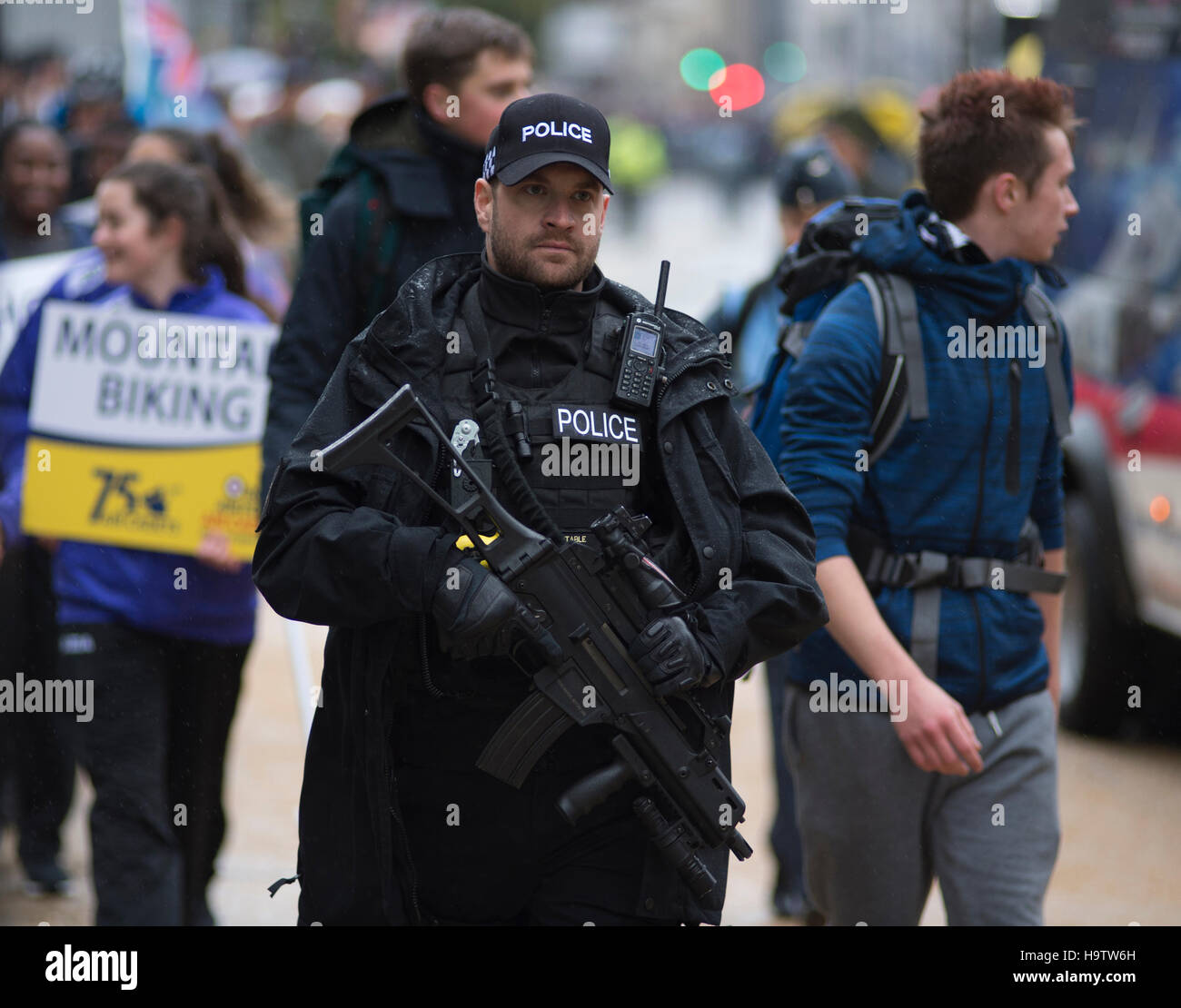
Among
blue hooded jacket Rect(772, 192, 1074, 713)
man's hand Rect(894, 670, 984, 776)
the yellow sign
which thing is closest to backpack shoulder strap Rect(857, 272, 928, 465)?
blue hooded jacket Rect(772, 192, 1074, 713)

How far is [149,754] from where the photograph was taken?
15.6 ft

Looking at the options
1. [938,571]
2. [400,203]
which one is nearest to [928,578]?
[938,571]

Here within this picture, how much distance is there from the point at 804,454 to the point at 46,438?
234cm

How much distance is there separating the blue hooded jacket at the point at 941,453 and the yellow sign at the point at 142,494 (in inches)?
70.7

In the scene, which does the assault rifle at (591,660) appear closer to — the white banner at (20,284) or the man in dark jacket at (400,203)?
the man in dark jacket at (400,203)

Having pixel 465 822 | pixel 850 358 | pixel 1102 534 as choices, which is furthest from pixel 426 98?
pixel 1102 534

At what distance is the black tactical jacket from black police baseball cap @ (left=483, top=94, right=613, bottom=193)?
0.27m

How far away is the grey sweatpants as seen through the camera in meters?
3.90

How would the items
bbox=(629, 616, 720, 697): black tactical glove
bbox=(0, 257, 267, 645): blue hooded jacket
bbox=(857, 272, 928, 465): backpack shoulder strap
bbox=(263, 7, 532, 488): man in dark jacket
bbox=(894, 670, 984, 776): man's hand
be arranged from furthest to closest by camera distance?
bbox=(0, 257, 267, 645): blue hooded jacket
bbox=(263, 7, 532, 488): man in dark jacket
bbox=(857, 272, 928, 465): backpack shoulder strap
bbox=(894, 670, 984, 776): man's hand
bbox=(629, 616, 720, 697): black tactical glove

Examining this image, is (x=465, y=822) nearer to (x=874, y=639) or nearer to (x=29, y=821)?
(x=874, y=639)

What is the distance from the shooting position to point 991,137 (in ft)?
13.2

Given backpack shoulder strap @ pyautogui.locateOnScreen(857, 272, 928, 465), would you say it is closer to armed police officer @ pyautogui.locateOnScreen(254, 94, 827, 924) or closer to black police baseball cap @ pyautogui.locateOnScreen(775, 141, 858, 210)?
armed police officer @ pyautogui.locateOnScreen(254, 94, 827, 924)

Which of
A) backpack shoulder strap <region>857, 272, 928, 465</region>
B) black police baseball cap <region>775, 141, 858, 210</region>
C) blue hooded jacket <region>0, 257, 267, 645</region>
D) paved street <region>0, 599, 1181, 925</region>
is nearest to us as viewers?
backpack shoulder strap <region>857, 272, 928, 465</region>

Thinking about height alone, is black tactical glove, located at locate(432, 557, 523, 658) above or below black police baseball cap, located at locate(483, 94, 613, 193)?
below
